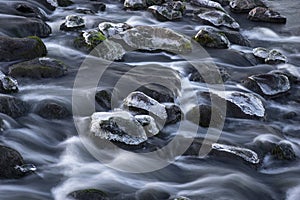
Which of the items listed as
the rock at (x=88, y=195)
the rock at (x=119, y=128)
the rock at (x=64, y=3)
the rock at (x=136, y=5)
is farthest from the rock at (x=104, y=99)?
the rock at (x=136, y=5)

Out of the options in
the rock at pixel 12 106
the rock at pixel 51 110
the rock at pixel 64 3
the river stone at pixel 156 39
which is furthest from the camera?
the rock at pixel 64 3

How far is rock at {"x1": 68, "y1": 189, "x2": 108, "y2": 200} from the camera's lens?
5.06 m

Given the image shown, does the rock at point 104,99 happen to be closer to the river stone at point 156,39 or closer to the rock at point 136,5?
the river stone at point 156,39

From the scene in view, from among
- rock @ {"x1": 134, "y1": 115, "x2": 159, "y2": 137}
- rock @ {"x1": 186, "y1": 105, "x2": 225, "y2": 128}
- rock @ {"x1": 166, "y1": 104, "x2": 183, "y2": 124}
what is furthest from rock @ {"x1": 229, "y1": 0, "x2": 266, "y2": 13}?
rock @ {"x1": 134, "y1": 115, "x2": 159, "y2": 137}

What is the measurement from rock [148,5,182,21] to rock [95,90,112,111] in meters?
4.45

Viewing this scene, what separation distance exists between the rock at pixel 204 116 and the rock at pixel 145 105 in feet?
1.46

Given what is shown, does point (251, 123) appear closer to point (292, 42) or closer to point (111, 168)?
point (111, 168)

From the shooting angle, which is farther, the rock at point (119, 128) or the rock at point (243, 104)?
Answer: the rock at point (243, 104)

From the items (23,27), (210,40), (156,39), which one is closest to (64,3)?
(23,27)

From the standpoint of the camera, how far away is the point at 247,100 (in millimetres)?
7523

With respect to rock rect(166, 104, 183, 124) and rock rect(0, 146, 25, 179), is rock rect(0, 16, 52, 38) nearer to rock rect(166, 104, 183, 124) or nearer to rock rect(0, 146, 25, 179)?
rock rect(166, 104, 183, 124)

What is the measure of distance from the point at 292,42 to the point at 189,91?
3922 mm

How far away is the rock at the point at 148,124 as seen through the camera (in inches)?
253

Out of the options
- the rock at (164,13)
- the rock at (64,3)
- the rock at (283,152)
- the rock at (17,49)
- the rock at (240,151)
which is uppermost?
the rock at (17,49)
